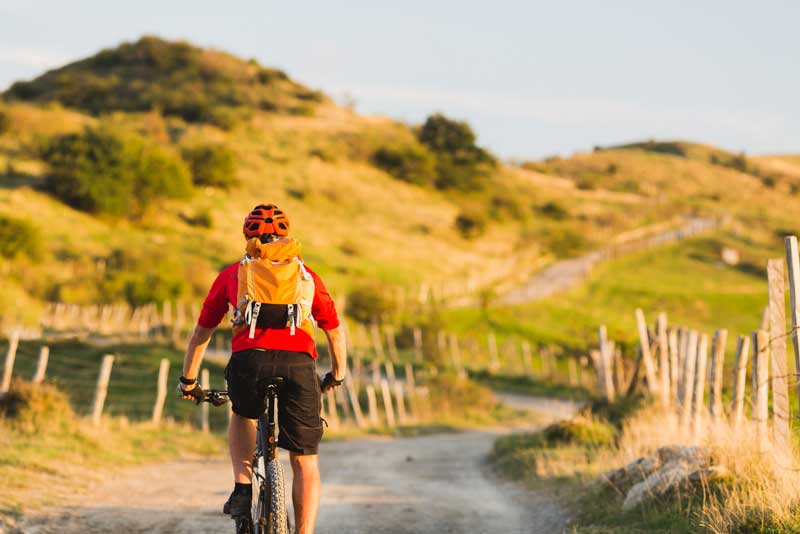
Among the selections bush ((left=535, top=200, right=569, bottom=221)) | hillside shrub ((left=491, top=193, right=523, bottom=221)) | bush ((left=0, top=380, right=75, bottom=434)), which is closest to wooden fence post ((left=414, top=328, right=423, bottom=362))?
bush ((left=0, top=380, right=75, bottom=434))

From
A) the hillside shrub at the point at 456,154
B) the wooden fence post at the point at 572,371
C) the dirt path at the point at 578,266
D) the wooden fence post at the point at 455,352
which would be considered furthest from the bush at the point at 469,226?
the wooden fence post at the point at 572,371

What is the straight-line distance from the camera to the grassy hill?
177ft

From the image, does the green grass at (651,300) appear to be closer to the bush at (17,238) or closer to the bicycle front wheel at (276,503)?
the bush at (17,238)

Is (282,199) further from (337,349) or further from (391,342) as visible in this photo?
(337,349)

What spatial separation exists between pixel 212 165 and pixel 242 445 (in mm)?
69637

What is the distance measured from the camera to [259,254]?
6391mm

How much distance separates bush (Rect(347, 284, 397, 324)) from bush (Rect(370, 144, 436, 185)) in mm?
41624

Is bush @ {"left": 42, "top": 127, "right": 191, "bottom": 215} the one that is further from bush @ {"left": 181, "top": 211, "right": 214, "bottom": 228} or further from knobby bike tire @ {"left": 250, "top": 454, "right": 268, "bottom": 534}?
knobby bike tire @ {"left": 250, "top": 454, "right": 268, "bottom": 534}

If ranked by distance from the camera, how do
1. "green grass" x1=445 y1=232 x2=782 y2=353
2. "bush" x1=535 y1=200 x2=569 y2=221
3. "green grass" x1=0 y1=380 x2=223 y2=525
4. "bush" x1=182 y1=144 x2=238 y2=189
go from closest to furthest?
"green grass" x1=0 y1=380 x2=223 y2=525 → "green grass" x1=445 y1=232 x2=782 y2=353 → "bush" x1=182 y1=144 x2=238 y2=189 → "bush" x1=535 y1=200 x2=569 y2=221

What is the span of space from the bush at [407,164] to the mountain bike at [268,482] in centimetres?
8902

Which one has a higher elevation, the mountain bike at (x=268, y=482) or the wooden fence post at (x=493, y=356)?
the mountain bike at (x=268, y=482)

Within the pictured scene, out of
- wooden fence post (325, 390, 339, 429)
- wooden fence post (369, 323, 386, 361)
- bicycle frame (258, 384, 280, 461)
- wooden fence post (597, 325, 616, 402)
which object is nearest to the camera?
bicycle frame (258, 384, 280, 461)

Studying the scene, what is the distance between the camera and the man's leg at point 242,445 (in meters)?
6.61

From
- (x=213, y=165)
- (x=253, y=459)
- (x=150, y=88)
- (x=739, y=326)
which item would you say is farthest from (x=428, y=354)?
(x=150, y=88)
